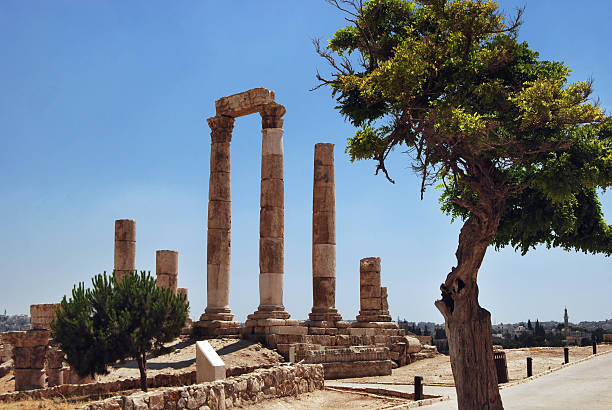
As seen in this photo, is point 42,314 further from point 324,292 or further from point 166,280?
point 324,292

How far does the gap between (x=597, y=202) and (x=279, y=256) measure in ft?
49.8

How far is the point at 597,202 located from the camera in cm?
1534

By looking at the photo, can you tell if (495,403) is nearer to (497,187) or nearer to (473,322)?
(473,322)

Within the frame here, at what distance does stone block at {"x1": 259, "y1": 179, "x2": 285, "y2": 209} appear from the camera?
93.7ft

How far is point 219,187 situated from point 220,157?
1.35 meters

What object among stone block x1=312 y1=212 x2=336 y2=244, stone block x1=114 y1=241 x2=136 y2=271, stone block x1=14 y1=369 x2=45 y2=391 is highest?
stone block x1=312 y1=212 x2=336 y2=244

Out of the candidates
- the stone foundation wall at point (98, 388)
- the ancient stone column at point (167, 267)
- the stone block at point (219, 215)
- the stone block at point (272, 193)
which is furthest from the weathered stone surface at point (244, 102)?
the stone foundation wall at point (98, 388)

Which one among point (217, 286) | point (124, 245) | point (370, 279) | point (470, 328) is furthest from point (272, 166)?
point (470, 328)

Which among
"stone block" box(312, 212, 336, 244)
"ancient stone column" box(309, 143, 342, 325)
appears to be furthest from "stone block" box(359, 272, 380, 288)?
"stone block" box(312, 212, 336, 244)

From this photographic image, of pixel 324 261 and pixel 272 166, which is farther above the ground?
pixel 272 166

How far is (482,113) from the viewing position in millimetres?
13930

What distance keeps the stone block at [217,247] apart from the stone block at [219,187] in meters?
1.44

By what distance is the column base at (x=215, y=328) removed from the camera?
27625mm

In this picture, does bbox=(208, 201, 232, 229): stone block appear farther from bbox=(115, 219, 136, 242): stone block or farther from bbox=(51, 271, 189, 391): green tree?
bbox=(51, 271, 189, 391): green tree
